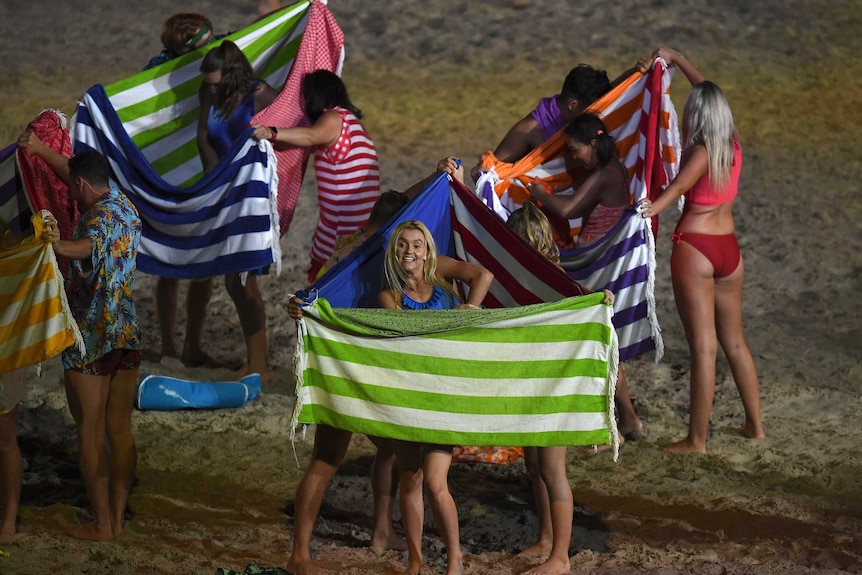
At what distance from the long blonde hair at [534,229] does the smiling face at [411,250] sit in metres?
0.72

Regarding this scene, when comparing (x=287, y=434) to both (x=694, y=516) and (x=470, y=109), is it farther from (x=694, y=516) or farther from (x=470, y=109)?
(x=470, y=109)

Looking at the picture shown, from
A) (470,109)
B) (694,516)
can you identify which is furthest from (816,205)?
(694,516)

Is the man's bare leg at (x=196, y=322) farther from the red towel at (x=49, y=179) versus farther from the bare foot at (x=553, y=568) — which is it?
the bare foot at (x=553, y=568)

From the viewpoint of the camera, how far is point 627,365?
795 centimetres

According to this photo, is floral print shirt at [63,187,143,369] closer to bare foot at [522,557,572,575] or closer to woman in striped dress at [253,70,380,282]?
woman in striped dress at [253,70,380,282]

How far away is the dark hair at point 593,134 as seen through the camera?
661cm

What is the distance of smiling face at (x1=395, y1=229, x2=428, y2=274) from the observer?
5164mm

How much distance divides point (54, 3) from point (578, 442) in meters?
12.5

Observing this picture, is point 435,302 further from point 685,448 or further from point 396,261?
point 685,448

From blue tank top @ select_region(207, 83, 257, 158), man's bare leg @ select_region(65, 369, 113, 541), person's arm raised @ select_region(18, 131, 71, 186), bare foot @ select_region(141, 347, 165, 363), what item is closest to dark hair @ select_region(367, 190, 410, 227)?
man's bare leg @ select_region(65, 369, 113, 541)

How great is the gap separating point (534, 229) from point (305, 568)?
1939 millimetres

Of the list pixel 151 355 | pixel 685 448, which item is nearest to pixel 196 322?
pixel 151 355

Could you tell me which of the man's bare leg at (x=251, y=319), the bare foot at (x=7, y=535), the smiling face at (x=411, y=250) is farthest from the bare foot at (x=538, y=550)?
the man's bare leg at (x=251, y=319)

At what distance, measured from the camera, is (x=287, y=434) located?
275 inches
